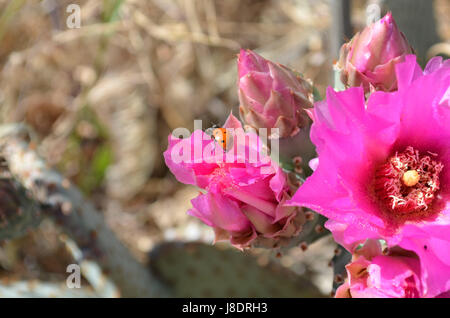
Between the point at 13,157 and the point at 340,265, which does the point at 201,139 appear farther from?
the point at 13,157

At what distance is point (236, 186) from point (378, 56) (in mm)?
281

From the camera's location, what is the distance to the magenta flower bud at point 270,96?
757 millimetres

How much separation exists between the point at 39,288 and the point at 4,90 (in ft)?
3.07

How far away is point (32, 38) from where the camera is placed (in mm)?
2133

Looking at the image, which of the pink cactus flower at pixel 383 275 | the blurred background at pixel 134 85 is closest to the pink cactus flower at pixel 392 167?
the pink cactus flower at pixel 383 275

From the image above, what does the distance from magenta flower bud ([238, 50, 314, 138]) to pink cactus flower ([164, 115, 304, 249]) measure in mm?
48

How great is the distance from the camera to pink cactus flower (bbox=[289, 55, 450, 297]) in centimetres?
61

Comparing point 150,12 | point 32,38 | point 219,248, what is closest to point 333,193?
point 219,248

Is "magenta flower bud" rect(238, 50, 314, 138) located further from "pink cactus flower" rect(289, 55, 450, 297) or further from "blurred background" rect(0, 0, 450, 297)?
"blurred background" rect(0, 0, 450, 297)

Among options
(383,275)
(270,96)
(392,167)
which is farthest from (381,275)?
(270,96)

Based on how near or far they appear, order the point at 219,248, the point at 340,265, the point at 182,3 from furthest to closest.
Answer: the point at 182,3 → the point at 219,248 → the point at 340,265

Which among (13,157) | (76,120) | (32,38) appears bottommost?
(13,157)

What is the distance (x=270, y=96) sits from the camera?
76 cm
